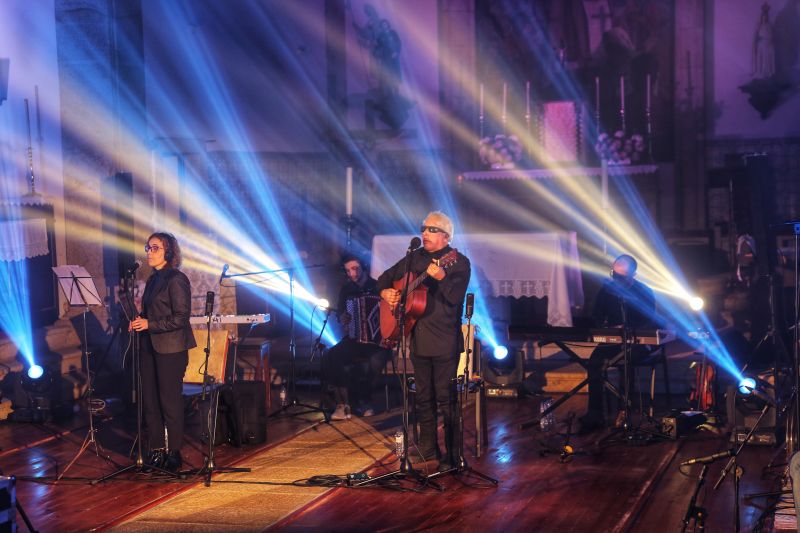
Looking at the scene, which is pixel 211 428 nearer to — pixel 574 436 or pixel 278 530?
pixel 278 530

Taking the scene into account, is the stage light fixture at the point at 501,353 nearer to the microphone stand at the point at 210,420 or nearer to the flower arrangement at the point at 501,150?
the microphone stand at the point at 210,420

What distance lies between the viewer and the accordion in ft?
28.1

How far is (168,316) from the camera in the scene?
21.8 ft

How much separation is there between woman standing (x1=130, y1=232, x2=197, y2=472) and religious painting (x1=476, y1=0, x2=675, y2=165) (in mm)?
7022

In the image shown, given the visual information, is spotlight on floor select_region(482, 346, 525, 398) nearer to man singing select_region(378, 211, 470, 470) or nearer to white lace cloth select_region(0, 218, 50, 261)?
man singing select_region(378, 211, 470, 470)

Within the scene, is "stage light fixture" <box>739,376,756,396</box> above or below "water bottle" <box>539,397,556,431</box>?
above

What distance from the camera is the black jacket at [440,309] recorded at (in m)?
6.41

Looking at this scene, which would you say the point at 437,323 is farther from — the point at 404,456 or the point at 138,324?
the point at 138,324

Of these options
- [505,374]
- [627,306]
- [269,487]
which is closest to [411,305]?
[269,487]

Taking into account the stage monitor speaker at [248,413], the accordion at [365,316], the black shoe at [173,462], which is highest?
the accordion at [365,316]

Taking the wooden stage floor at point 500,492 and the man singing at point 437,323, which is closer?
the wooden stage floor at point 500,492

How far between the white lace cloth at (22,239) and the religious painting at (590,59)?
→ 592 cm

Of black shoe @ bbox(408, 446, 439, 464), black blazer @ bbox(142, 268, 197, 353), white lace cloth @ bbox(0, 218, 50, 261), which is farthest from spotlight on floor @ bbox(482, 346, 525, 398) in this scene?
white lace cloth @ bbox(0, 218, 50, 261)

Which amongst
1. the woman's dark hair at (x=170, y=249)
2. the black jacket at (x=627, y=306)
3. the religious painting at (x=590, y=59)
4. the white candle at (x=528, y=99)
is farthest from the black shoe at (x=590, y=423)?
the white candle at (x=528, y=99)
